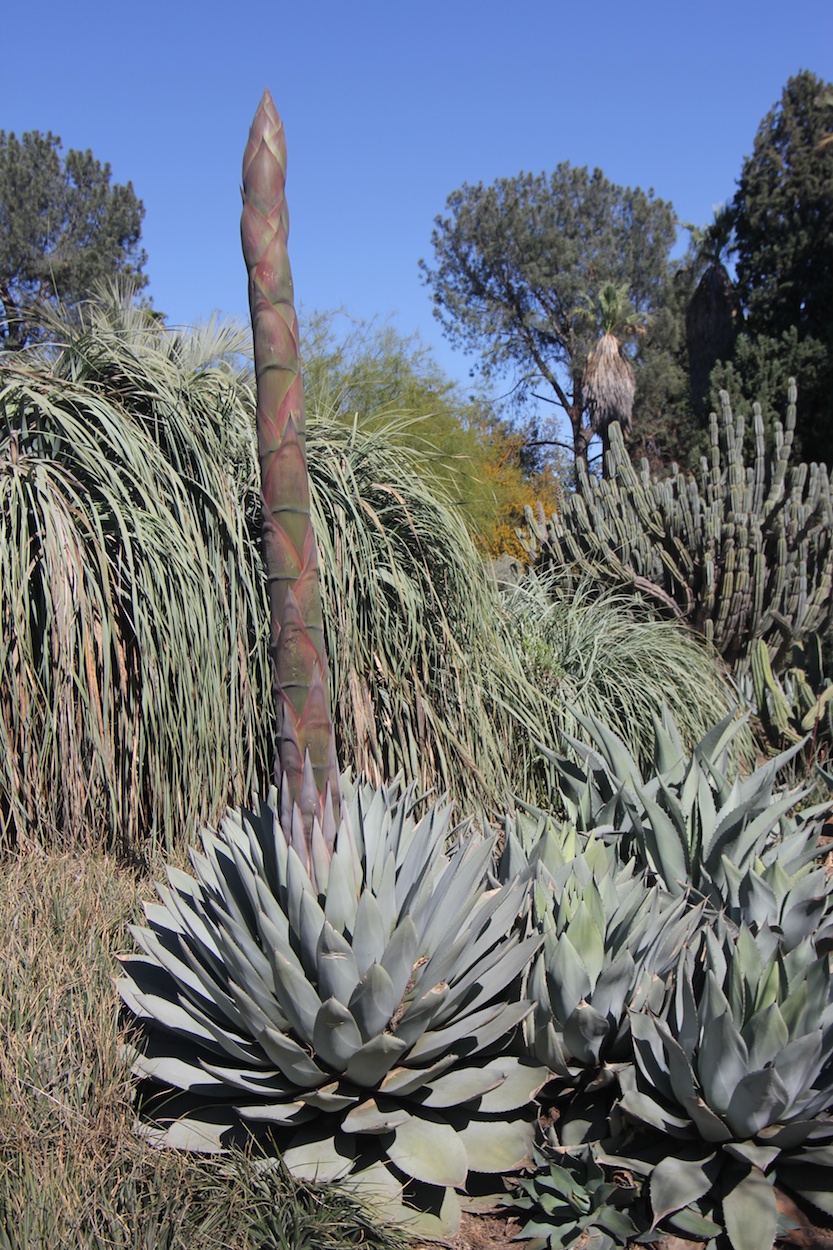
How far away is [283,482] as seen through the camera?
9.89 feet

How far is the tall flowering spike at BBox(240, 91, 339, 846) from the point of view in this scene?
9.80ft

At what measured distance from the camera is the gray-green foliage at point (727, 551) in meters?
9.09

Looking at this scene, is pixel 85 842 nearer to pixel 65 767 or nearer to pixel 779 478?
pixel 65 767

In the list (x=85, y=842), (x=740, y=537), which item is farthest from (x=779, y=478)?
(x=85, y=842)

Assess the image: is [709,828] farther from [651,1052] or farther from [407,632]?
[407,632]

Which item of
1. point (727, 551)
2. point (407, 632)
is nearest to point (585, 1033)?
point (407, 632)

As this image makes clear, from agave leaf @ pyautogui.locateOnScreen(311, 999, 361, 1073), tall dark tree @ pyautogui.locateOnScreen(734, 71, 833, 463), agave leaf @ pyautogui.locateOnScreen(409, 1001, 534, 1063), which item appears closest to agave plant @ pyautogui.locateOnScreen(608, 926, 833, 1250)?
agave leaf @ pyautogui.locateOnScreen(409, 1001, 534, 1063)

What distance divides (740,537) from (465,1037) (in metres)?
6.99

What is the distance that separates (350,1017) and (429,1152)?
18.2 inches

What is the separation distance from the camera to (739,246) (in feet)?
91.6

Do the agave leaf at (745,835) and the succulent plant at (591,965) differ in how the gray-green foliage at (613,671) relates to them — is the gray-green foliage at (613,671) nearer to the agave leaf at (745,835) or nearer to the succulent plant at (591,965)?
the agave leaf at (745,835)

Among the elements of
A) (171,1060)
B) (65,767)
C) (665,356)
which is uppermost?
(665,356)

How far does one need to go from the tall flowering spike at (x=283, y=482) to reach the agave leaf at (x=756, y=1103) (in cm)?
136

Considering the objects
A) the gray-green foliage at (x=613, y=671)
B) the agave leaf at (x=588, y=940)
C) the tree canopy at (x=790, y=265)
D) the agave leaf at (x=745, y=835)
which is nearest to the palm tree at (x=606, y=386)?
the tree canopy at (x=790, y=265)
